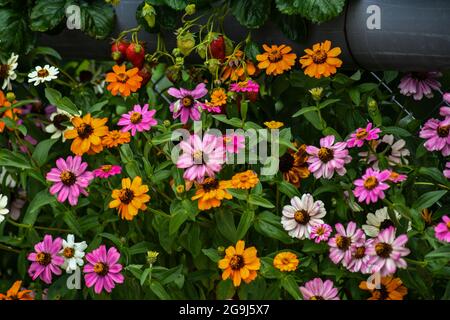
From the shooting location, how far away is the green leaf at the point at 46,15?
1943 millimetres

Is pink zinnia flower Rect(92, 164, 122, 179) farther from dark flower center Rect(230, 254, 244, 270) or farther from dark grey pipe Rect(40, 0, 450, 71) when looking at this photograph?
dark grey pipe Rect(40, 0, 450, 71)

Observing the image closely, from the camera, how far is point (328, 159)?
5.25 feet

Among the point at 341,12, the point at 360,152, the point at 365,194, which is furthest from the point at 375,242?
the point at 341,12

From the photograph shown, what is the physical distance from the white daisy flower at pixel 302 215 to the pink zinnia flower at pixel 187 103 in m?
0.30

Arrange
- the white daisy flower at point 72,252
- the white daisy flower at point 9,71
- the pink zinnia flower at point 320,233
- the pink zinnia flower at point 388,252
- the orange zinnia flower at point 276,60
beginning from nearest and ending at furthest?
the pink zinnia flower at point 388,252 < the pink zinnia flower at point 320,233 < the white daisy flower at point 72,252 < the orange zinnia flower at point 276,60 < the white daisy flower at point 9,71

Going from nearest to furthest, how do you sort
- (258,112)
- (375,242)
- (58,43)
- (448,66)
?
1. (375,242)
2. (448,66)
3. (258,112)
4. (58,43)

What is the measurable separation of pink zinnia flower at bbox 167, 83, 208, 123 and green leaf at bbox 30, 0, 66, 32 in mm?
368

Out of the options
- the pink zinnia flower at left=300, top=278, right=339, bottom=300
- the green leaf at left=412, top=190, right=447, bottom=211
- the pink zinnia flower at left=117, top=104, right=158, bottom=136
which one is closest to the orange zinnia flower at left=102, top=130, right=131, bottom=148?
the pink zinnia flower at left=117, top=104, right=158, bottom=136

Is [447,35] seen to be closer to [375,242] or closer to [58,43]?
[375,242]

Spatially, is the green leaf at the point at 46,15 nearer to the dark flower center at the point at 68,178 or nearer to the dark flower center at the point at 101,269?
the dark flower center at the point at 68,178

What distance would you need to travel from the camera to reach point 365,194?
152cm

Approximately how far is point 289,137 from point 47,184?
1.62ft

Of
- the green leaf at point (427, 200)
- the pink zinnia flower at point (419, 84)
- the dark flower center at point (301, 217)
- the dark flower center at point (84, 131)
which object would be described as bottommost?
the dark flower center at point (301, 217)

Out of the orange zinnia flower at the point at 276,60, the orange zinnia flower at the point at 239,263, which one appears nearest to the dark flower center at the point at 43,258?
the orange zinnia flower at the point at 239,263
